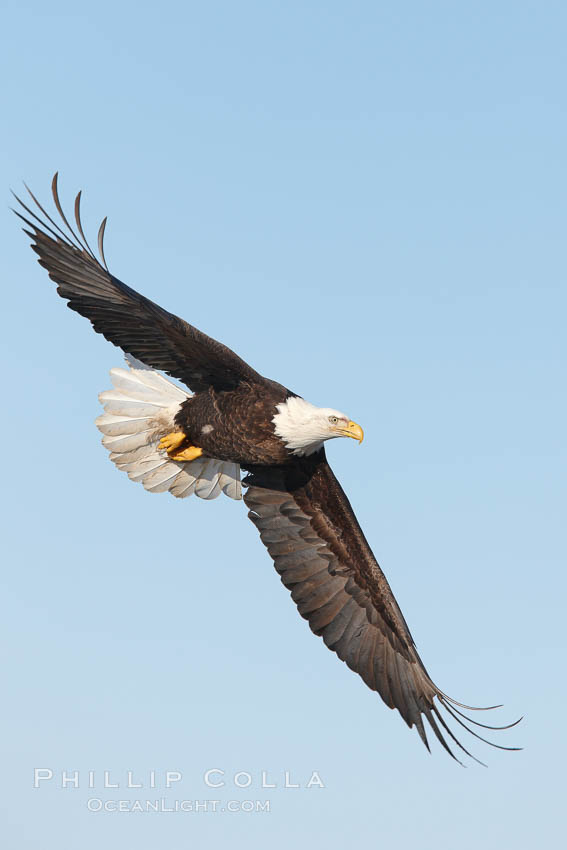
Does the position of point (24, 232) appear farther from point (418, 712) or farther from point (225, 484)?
point (418, 712)

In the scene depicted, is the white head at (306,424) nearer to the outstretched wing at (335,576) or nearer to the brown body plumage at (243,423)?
the brown body plumage at (243,423)

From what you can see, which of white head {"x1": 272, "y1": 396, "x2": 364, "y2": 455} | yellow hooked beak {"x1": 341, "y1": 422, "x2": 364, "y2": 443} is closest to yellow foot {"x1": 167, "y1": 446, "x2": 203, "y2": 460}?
white head {"x1": 272, "y1": 396, "x2": 364, "y2": 455}

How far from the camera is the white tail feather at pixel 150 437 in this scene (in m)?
9.33

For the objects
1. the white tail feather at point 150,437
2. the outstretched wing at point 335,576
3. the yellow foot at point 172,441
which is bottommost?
the outstretched wing at point 335,576

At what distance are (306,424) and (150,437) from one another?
59.7 inches

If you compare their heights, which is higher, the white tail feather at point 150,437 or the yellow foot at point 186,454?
the white tail feather at point 150,437

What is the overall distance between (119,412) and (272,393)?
4.60 feet

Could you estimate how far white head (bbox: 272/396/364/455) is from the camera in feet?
28.2

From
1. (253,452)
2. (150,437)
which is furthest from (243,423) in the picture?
(150,437)

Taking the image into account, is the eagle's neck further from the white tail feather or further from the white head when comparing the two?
the white tail feather

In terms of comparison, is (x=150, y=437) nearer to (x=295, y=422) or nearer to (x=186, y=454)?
(x=186, y=454)

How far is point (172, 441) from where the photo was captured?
9266mm

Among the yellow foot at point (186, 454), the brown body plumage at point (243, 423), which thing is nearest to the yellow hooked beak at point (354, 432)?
the brown body plumage at point (243, 423)

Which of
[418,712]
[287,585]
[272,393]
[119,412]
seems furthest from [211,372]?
[418,712]
